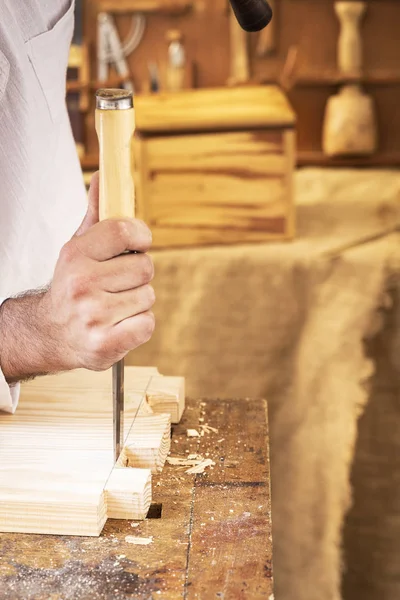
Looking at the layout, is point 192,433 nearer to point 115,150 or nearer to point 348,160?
point 115,150

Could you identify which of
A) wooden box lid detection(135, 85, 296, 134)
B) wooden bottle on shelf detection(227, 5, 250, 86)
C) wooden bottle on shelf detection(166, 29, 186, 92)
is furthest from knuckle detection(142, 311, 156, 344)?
wooden bottle on shelf detection(227, 5, 250, 86)

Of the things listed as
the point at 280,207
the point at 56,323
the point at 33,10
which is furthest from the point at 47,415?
the point at 280,207

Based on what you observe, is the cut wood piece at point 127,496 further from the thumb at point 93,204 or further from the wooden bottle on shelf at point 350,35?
the wooden bottle on shelf at point 350,35

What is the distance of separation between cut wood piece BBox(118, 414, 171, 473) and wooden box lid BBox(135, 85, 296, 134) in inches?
67.0

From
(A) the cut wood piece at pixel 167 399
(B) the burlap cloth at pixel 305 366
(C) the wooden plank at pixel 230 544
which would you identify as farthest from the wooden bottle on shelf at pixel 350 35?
(C) the wooden plank at pixel 230 544

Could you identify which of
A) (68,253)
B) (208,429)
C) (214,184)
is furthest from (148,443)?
(214,184)

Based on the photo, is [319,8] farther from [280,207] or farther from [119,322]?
[119,322]

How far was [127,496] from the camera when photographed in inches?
40.8

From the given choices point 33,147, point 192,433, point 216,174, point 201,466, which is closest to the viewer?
point 201,466

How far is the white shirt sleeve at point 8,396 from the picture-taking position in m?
1.18

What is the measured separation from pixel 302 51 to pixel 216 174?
43.0 inches

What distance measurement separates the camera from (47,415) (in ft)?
4.03

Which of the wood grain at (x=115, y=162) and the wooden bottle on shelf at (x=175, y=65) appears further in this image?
the wooden bottle on shelf at (x=175, y=65)

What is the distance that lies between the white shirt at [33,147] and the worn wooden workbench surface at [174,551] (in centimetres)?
51
